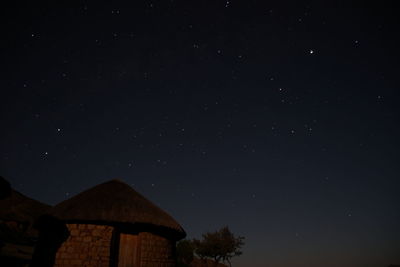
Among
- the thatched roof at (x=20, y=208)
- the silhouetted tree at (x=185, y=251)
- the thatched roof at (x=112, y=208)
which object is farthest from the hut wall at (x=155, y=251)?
the silhouetted tree at (x=185, y=251)

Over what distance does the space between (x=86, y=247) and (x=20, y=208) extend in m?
11.3

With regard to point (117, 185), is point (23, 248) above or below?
below

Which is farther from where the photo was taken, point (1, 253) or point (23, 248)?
point (23, 248)

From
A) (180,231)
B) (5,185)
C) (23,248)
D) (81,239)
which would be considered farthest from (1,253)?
(180,231)

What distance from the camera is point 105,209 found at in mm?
11422

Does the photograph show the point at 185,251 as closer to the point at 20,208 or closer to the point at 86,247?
the point at 20,208

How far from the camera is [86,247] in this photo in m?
10.7

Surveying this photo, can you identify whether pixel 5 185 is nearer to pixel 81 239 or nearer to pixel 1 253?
pixel 81 239

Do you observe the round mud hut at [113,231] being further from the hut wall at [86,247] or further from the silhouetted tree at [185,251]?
the silhouetted tree at [185,251]

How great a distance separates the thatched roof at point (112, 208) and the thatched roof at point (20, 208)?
259 inches

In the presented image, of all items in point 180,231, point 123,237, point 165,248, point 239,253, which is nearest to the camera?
point 123,237

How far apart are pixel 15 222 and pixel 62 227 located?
879cm

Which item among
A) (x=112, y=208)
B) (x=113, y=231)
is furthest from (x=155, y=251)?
(x=112, y=208)

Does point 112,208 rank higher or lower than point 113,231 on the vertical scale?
higher
